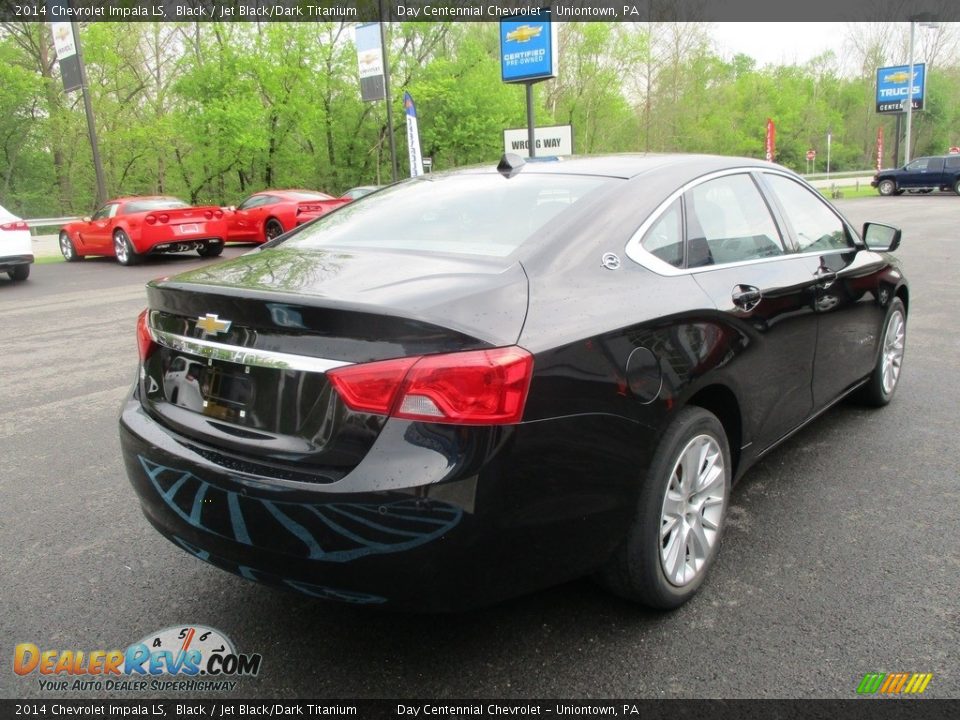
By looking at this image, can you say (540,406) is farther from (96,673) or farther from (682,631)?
(96,673)

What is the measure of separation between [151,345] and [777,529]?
8.40 ft

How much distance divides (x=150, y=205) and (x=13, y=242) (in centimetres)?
368

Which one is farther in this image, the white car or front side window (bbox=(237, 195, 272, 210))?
front side window (bbox=(237, 195, 272, 210))

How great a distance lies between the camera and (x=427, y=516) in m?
1.96

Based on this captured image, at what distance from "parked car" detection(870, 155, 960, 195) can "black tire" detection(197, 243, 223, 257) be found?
29890 millimetres

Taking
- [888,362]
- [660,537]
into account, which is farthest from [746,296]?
[888,362]

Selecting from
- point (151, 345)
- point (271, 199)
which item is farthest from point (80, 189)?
point (151, 345)

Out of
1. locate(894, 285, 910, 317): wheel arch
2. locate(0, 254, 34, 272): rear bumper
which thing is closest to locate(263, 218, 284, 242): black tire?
locate(0, 254, 34, 272): rear bumper

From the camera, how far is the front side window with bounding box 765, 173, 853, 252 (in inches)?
144

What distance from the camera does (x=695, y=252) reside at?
9.53ft

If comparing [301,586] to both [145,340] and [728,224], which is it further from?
[728,224]

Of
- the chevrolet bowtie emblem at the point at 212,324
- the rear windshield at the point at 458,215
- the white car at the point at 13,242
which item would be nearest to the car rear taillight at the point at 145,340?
the chevrolet bowtie emblem at the point at 212,324

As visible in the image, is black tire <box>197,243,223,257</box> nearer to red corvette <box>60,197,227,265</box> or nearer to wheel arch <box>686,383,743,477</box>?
red corvette <box>60,197,227,265</box>

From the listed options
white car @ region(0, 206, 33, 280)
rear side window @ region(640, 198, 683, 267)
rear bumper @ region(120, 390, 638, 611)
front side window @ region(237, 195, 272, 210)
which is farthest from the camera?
front side window @ region(237, 195, 272, 210)
